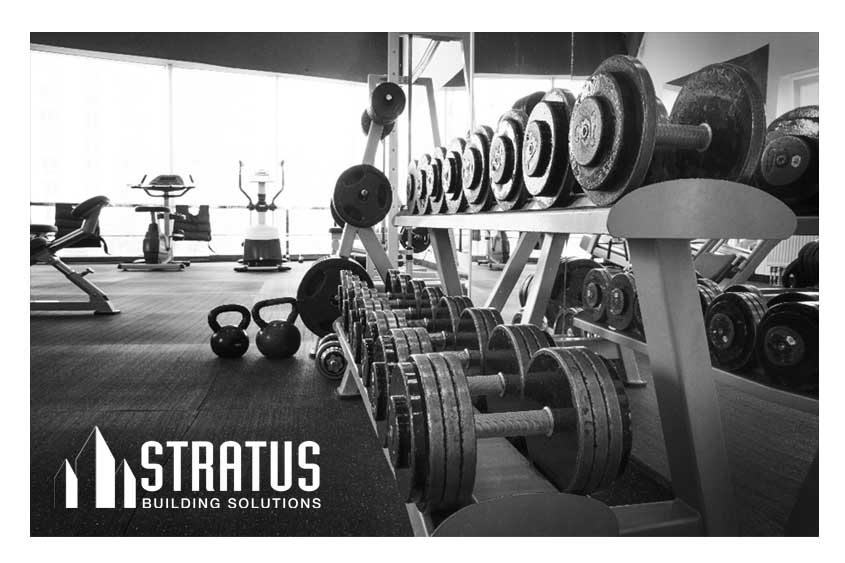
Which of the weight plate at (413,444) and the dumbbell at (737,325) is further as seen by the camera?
the dumbbell at (737,325)

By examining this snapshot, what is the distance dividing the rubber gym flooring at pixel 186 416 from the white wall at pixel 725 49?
0.79 meters

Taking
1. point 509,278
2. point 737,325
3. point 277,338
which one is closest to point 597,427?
point 737,325

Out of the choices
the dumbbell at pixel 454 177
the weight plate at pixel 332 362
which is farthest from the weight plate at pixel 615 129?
the weight plate at pixel 332 362

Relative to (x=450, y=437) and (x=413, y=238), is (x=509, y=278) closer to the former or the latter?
(x=450, y=437)

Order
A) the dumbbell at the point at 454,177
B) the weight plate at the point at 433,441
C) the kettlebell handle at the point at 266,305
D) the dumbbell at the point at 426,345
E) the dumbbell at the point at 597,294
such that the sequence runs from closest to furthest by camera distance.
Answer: the weight plate at the point at 433,441, the dumbbell at the point at 426,345, the dumbbell at the point at 454,177, the dumbbell at the point at 597,294, the kettlebell handle at the point at 266,305

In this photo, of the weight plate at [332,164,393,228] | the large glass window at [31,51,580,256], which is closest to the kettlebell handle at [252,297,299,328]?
the weight plate at [332,164,393,228]

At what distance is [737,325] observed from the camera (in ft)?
4.55

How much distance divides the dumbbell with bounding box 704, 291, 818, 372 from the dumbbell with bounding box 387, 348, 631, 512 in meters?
0.75

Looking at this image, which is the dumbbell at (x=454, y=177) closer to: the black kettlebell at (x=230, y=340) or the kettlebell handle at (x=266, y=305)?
the kettlebell handle at (x=266, y=305)

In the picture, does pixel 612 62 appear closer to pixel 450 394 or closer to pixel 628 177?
pixel 628 177

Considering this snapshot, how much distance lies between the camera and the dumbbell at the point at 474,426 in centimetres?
70

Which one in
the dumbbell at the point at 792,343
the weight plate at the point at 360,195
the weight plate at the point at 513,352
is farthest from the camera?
the weight plate at the point at 360,195

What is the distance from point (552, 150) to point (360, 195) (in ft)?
4.94
